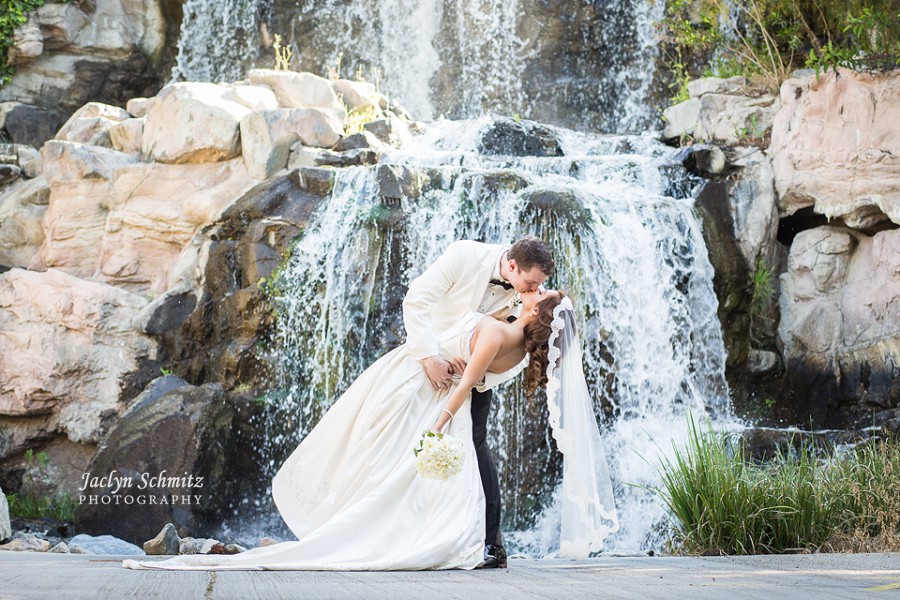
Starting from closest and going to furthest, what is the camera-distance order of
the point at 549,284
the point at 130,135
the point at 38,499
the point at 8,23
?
the point at 549,284
the point at 38,499
the point at 130,135
the point at 8,23

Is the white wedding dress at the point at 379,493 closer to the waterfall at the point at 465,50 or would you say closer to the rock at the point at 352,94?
the rock at the point at 352,94

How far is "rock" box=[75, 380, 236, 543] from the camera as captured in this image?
960 cm

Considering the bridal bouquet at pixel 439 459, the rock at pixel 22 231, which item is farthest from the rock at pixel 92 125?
the bridal bouquet at pixel 439 459

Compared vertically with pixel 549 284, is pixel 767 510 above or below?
below

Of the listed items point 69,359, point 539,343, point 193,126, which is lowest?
point 69,359

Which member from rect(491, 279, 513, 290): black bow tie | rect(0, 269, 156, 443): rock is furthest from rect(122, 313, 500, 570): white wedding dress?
rect(0, 269, 156, 443): rock

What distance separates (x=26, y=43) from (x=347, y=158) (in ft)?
22.8

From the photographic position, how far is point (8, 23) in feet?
52.2

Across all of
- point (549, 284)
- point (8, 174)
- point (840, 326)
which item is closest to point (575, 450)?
point (549, 284)

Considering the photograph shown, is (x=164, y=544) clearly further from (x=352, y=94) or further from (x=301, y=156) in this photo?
(x=352, y=94)

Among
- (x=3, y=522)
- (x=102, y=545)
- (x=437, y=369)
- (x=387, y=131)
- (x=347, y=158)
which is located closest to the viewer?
(x=437, y=369)

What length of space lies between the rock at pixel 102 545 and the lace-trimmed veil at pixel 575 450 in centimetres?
460

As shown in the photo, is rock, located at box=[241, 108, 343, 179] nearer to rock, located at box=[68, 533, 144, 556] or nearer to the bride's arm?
rock, located at box=[68, 533, 144, 556]

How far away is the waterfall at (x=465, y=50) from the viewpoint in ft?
57.6
